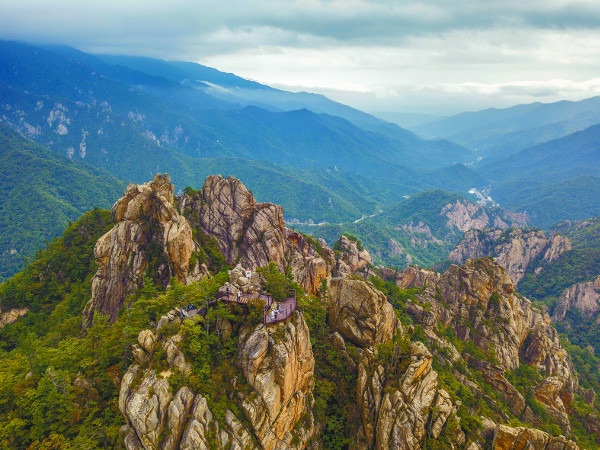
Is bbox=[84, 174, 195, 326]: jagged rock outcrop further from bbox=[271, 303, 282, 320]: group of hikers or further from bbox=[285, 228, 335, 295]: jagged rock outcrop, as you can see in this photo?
bbox=[271, 303, 282, 320]: group of hikers

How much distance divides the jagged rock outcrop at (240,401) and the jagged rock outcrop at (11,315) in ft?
148

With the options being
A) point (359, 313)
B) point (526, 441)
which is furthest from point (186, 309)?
point (526, 441)

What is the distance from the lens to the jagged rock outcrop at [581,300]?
12244cm

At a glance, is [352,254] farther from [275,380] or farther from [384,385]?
[275,380]

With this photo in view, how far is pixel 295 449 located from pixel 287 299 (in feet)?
40.5

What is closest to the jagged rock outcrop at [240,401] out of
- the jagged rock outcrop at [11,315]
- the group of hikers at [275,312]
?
the group of hikers at [275,312]

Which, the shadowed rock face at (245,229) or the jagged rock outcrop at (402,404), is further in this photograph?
the shadowed rock face at (245,229)

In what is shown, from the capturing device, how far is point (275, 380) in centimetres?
2747

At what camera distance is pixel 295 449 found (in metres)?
28.7

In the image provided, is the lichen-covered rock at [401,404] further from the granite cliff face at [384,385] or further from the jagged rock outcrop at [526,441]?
the jagged rock outcrop at [526,441]

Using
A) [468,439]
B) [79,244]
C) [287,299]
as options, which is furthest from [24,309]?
[468,439]

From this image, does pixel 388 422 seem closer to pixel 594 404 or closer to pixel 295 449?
pixel 295 449

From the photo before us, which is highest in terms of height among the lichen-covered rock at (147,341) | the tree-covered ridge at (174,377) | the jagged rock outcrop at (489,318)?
the lichen-covered rock at (147,341)

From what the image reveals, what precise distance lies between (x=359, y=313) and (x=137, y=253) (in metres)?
34.2
